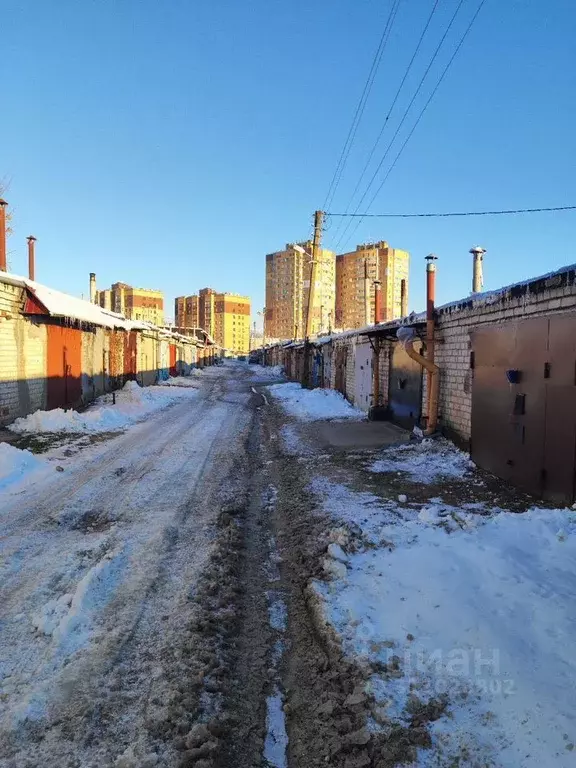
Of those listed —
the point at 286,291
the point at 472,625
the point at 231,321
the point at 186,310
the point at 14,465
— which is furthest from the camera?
the point at 231,321

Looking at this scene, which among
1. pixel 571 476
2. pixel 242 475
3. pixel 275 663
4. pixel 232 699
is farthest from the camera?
pixel 242 475

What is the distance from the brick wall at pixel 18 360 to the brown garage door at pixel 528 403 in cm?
1146

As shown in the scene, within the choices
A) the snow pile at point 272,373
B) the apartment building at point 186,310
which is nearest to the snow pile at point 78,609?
the snow pile at point 272,373

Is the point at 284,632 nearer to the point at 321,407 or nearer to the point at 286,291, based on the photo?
the point at 321,407

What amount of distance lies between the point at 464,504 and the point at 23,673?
17.6ft

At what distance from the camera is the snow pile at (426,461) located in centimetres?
823

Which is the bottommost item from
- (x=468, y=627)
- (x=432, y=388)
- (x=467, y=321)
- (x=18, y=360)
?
(x=468, y=627)

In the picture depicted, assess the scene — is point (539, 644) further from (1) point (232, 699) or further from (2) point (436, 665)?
(1) point (232, 699)

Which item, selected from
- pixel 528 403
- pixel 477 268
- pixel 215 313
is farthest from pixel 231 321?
pixel 528 403

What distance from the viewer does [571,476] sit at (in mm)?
5957

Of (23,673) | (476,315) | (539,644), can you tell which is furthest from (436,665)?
(476,315)

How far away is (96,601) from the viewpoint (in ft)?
12.6

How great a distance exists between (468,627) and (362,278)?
162ft

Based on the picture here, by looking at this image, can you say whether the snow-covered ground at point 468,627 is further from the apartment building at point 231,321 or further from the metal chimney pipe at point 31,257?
the apartment building at point 231,321
